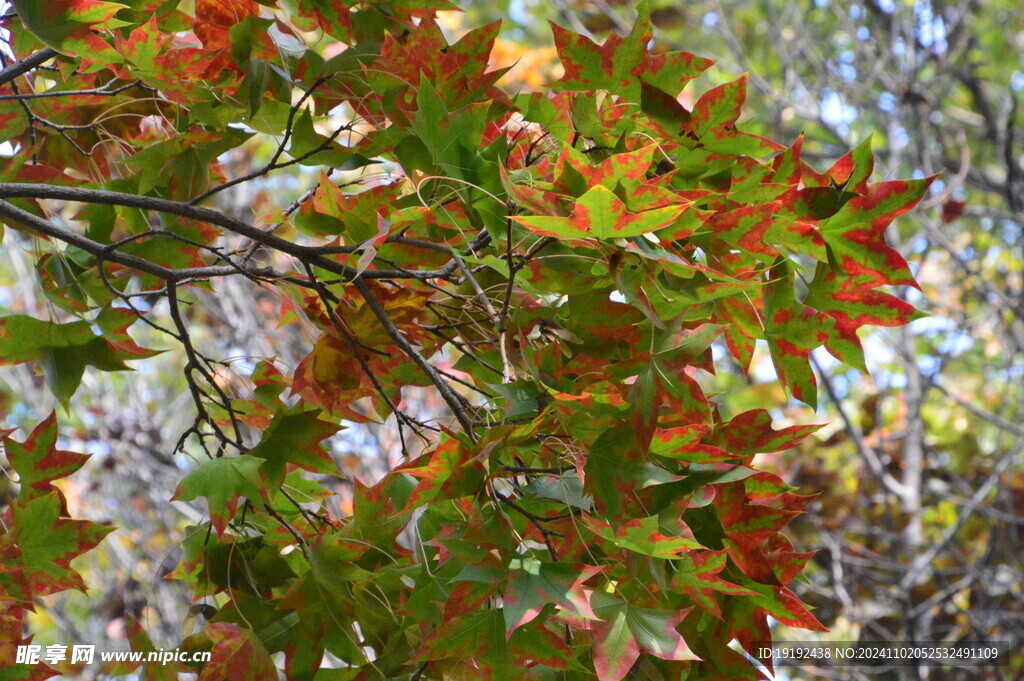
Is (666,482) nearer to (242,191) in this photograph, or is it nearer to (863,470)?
(242,191)

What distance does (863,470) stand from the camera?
375cm

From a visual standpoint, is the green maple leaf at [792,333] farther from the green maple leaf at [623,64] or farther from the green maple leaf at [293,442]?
the green maple leaf at [293,442]

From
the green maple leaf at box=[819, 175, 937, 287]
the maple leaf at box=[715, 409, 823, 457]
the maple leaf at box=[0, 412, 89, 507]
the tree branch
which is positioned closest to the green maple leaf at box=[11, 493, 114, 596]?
the maple leaf at box=[0, 412, 89, 507]

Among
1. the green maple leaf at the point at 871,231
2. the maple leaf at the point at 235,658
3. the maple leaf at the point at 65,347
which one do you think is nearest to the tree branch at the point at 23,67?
the maple leaf at the point at 65,347

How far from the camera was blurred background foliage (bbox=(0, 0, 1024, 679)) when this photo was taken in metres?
2.77

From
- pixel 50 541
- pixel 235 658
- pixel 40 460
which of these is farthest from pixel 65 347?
pixel 235 658

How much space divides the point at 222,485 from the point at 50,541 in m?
0.30

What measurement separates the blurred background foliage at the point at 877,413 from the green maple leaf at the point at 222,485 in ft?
4.72

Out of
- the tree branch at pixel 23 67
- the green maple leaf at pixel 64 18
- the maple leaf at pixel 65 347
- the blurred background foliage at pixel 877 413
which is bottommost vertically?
the blurred background foliage at pixel 877 413

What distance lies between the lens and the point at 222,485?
3.05 feet

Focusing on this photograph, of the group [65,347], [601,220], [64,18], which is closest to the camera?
[601,220]

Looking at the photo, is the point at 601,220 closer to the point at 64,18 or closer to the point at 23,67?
the point at 64,18

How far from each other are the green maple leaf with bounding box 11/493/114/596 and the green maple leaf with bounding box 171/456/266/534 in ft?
0.68

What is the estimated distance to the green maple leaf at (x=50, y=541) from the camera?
1032mm
